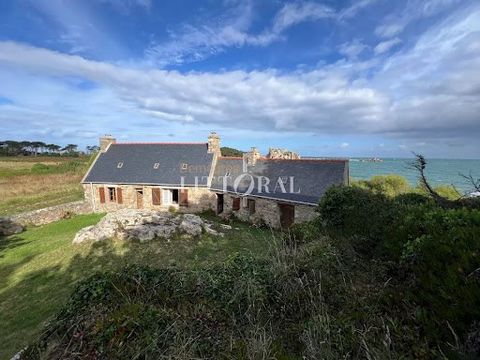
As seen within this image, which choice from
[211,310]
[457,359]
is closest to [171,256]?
[211,310]

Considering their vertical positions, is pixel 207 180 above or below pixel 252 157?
below

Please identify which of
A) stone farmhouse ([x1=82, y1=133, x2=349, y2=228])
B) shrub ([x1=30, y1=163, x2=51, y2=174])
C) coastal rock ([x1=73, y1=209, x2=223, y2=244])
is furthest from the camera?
shrub ([x1=30, y1=163, x2=51, y2=174])

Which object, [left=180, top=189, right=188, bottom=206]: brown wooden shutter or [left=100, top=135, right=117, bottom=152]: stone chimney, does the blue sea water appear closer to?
[left=180, top=189, right=188, bottom=206]: brown wooden shutter

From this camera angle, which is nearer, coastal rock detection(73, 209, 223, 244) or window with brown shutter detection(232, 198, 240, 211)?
coastal rock detection(73, 209, 223, 244)

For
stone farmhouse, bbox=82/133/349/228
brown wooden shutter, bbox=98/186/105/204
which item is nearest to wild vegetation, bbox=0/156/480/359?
stone farmhouse, bbox=82/133/349/228

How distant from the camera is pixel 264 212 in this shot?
58.4ft

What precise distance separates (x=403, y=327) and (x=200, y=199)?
61.0ft

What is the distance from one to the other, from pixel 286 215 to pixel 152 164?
466 inches

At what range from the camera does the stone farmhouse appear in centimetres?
1725

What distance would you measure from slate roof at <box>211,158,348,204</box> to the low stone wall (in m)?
10.5

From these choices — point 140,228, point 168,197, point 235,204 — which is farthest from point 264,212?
point 168,197

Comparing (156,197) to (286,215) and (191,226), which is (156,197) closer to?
(191,226)

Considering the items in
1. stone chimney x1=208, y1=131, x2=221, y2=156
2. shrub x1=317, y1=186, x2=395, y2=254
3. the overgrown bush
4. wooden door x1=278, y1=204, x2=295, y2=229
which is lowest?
wooden door x1=278, y1=204, x2=295, y2=229

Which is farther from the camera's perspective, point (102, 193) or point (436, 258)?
point (102, 193)
